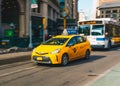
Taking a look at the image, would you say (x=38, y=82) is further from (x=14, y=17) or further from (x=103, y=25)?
(x=14, y=17)

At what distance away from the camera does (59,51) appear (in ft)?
49.3

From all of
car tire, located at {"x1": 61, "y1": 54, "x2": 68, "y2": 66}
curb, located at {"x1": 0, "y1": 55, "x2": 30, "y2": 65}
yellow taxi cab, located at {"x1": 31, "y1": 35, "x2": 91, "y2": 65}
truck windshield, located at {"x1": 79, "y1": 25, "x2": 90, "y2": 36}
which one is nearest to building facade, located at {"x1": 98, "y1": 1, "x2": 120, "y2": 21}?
truck windshield, located at {"x1": 79, "y1": 25, "x2": 90, "y2": 36}

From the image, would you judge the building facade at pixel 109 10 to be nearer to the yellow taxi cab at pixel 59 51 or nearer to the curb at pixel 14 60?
the curb at pixel 14 60

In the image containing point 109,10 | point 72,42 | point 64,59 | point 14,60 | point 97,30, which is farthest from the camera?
point 109,10

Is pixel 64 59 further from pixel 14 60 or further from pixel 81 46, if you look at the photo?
pixel 14 60

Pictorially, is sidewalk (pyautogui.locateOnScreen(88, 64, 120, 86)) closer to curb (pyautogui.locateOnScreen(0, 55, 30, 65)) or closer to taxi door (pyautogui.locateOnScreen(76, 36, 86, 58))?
taxi door (pyautogui.locateOnScreen(76, 36, 86, 58))

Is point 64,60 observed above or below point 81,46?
below

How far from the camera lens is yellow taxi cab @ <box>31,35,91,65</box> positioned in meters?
14.9

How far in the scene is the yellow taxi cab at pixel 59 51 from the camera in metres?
14.9

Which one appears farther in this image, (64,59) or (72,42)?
(72,42)

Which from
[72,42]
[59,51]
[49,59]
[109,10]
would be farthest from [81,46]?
[109,10]

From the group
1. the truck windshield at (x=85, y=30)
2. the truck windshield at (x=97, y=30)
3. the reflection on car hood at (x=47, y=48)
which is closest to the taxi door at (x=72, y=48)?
the reflection on car hood at (x=47, y=48)

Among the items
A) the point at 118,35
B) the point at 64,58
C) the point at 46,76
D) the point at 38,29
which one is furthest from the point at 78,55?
the point at 38,29

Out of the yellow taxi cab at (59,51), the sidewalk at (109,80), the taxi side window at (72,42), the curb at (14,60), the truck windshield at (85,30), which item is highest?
the truck windshield at (85,30)
